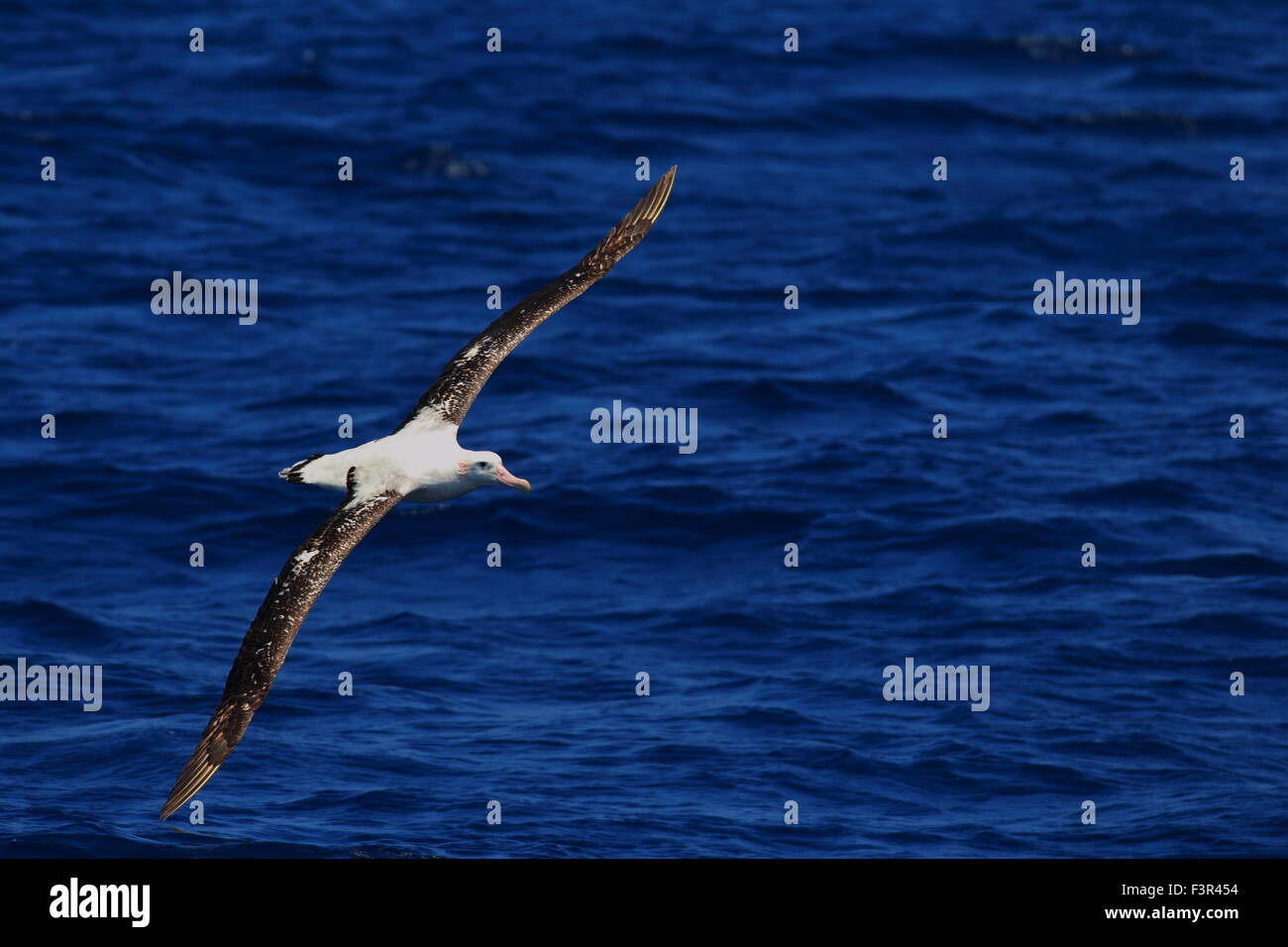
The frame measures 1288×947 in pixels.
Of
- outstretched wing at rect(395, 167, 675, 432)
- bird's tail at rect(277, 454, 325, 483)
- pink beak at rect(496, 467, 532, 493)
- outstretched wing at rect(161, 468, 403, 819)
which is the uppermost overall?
outstretched wing at rect(395, 167, 675, 432)

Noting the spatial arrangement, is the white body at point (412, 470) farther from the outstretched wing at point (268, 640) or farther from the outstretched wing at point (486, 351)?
the outstretched wing at point (268, 640)

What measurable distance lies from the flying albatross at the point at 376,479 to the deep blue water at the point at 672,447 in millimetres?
2923

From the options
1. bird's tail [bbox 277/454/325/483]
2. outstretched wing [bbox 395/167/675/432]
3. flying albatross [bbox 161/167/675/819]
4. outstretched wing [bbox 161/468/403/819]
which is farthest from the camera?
outstretched wing [bbox 395/167/675/432]

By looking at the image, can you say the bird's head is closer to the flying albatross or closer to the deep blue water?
the flying albatross

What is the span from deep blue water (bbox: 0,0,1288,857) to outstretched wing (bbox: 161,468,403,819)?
282cm

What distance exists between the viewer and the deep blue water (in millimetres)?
18844

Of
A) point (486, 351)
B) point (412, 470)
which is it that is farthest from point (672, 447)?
point (412, 470)

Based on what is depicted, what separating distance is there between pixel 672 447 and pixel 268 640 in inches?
460

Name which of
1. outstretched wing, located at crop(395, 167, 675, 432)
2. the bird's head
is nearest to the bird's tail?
outstretched wing, located at crop(395, 167, 675, 432)

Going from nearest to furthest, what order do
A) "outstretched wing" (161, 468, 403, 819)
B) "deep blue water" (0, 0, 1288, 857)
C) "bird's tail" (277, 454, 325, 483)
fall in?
"outstretched wing" (161, 468, 403, 819) → "bird's tail" (277, 454, 325, 483) → "deep blue water" (0, 0, 1288, 857)

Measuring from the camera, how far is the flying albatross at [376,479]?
1462 centimetres

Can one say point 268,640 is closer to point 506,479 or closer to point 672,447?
point 506,479
